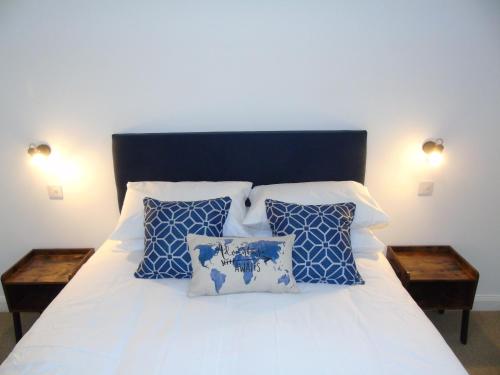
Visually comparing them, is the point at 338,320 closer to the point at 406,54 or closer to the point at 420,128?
the point at 420,128

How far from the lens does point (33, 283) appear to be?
1995 millimetres

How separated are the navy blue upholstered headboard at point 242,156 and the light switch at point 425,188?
40 cm

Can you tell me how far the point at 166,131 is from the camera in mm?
2156

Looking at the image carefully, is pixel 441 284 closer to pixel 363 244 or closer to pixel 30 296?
pixel 363 244

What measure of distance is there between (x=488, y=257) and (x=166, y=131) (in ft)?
7.29

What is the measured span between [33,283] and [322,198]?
1657 mm

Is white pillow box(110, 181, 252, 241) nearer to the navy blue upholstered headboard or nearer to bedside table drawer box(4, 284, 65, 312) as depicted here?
the navy blue upholstered headboard

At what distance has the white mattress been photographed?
4.00ft

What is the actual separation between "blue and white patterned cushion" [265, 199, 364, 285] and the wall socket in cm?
139

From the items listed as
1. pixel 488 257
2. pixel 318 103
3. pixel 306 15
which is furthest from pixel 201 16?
pixel 488 257

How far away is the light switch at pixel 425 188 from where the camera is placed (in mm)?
2229

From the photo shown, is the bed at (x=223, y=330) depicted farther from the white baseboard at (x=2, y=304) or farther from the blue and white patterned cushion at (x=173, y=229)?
the white baseboard at (x=2, y=304)

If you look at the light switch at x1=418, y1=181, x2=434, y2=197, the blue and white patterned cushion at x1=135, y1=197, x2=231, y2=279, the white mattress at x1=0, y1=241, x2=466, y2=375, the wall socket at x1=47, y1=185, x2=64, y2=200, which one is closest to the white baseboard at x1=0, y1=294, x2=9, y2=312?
the wall socket at x1=47, y1=185, x2=64, y2=200

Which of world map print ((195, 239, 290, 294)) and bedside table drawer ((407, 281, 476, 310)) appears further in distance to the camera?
bedside table drawer ((407, 281, 476, 310))
